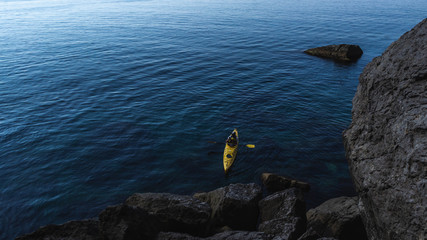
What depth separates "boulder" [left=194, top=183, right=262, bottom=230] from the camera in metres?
14.5

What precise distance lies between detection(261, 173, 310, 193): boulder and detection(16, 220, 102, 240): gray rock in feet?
37.6

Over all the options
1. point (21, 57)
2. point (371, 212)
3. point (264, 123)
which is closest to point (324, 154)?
point (264, 123)

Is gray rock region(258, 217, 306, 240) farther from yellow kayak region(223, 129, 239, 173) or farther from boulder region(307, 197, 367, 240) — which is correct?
yellow kayak region(223, 129, 239, 173)

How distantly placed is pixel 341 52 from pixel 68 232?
5245cm

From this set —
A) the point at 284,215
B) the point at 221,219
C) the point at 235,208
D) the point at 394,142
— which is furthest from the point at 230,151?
the point at 394,142

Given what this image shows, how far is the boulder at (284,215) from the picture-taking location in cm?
1242

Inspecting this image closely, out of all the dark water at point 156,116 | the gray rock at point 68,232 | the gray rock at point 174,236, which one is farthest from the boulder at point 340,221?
the gray rock at point 68,232

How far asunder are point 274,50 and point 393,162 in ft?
160

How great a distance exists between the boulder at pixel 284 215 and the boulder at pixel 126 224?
543cm

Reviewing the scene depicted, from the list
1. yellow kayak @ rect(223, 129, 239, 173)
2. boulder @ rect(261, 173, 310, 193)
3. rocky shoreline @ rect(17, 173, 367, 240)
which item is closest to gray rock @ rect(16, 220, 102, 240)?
rocky shoreline @ rect(17, 173, 367, 240)

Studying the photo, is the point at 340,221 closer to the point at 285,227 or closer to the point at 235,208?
the point at 285,227

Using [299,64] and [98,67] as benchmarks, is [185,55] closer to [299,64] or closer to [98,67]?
[98,67]

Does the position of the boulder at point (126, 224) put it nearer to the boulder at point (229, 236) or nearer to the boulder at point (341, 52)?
the boulder at point (229, 236)

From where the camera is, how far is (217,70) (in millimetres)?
44750
